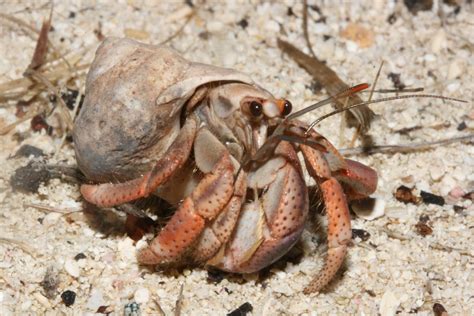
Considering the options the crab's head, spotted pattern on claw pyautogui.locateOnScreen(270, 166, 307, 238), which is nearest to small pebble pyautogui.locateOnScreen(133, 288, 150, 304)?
spotted pattern on claw pyautogui.locateOnScreen(270, 166, 307, 238)

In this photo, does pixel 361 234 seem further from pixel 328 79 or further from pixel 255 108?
pixel 328 79

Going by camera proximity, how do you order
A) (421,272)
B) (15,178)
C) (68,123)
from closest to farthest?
1. (421,272)
2. (15,178)
3. (68,123)

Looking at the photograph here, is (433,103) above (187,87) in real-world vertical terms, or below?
below

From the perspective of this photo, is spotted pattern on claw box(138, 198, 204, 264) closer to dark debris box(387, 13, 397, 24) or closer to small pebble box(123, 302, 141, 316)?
small pebble box(123, 302, 141, 316)

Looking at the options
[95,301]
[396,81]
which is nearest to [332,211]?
[95,301]

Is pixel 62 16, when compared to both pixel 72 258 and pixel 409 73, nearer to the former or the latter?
pixel 72 258

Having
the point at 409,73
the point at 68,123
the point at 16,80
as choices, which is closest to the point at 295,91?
the point at 409,73
